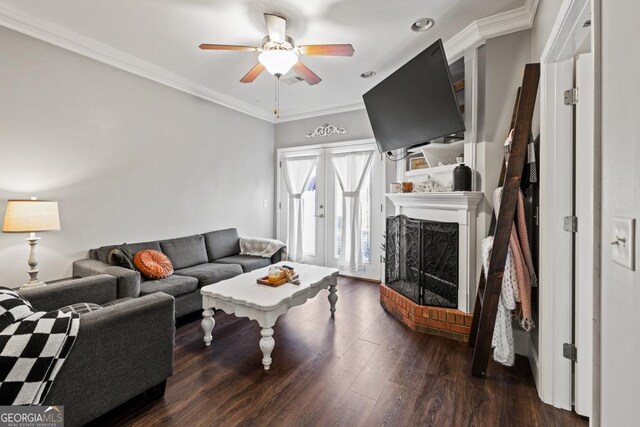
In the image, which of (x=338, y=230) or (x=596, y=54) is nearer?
(x=596, y=54)

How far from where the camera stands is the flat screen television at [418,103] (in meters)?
2.32

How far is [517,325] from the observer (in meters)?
2.35

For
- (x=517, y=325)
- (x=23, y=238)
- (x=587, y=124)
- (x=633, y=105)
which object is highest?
(x=587, y=124)

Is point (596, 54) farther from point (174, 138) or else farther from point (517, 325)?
point (174, 138)

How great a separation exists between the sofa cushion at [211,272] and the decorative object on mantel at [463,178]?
8.34 feet

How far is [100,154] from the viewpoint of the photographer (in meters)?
2.98

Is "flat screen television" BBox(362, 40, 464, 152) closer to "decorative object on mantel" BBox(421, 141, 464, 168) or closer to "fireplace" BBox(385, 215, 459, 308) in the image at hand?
"decorative object on mantel" BBox(421, 141, 464, 168)

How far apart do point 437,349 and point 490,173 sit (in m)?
1.53

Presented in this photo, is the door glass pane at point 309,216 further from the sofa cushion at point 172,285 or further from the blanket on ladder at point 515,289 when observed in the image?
the blanket on ladder at point 515,289

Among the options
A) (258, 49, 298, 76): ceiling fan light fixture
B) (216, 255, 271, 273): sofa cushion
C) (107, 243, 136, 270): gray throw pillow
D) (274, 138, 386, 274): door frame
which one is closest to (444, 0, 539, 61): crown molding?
(258, 49, 298, 76): ceiling fan light fixture

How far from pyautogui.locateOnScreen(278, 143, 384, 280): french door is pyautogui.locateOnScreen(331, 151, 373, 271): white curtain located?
5 centimetres

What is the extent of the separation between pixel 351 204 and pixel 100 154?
3188 mm

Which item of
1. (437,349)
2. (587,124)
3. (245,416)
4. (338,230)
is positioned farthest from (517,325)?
(338,230)

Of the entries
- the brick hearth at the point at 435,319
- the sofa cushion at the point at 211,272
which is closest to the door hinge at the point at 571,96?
the brick hearth at the point at 435,319
